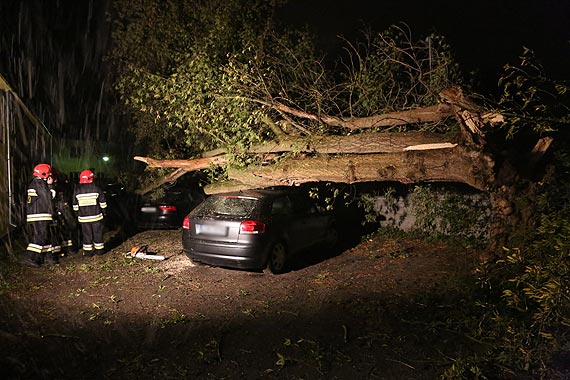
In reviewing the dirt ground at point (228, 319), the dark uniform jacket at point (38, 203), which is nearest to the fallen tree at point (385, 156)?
the dirt ground at point (228, 319)

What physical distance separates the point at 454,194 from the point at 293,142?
15.2ft

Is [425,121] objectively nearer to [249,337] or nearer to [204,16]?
[249,337]

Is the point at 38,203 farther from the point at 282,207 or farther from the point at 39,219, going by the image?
the point at 282,207

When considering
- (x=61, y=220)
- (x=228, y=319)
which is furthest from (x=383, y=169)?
(x=61, y=220)

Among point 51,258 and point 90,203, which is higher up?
point 90,203

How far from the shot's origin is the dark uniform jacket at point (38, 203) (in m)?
8.31

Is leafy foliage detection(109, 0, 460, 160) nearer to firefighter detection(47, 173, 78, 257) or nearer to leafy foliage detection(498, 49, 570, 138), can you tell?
leafy foliage detection(498, 49, 570, 138)

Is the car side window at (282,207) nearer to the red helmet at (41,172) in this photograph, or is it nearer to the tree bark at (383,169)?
the tree bark at (383,169)

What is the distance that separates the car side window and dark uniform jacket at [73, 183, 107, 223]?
346 centimetres

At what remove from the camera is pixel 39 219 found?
326 inches

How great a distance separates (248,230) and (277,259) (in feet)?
2.91

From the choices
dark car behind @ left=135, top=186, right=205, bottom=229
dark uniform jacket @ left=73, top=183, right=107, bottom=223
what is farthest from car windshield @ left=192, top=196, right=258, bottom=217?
dark car behind @ left=135, top=186, right=205, bottom=229

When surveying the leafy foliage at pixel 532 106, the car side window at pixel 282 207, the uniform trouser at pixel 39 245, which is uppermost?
the leafy foliage at pixel 532 106

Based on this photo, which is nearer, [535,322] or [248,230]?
[535,322]
